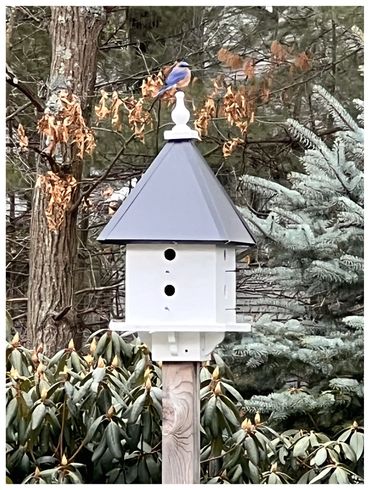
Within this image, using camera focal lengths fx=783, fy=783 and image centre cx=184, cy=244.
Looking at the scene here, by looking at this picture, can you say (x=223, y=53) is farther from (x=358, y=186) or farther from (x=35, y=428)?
(x=35, y=428)

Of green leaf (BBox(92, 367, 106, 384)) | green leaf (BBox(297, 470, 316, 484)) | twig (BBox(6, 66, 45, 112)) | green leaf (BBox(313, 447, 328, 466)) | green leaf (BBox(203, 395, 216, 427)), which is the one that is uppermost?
twig (BBox(6, 66, 45, 112))

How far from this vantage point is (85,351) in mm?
3441

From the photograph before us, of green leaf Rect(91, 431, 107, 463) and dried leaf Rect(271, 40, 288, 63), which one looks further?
dried leaf Rect(271, 40, 288, 63)

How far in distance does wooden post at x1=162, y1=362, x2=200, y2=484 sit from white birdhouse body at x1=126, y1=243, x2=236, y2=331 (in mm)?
144

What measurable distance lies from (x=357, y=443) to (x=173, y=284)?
2.94 feet

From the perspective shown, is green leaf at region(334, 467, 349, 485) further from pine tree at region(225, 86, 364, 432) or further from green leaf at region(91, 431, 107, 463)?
green leaf at region(91, 431, 107, 463)

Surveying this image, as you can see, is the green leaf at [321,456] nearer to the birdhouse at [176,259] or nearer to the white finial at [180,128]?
the birdhouse at [176,259]

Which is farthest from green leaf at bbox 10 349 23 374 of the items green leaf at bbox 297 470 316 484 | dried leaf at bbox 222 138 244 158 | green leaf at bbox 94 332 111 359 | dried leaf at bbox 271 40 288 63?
dried leaf at bbox 271 40 288 63

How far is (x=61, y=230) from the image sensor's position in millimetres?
3145

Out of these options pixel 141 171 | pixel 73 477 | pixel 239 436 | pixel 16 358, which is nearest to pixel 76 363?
pixel 16 358

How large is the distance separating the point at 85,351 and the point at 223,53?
1.44 metres

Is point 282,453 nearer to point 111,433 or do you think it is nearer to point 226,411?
point 226,411

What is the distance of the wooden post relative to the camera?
1.89m

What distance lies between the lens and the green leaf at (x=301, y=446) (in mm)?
2358
